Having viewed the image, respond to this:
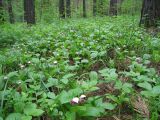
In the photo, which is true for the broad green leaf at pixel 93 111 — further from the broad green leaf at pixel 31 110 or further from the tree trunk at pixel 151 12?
the tree trunk at pixel 151 12

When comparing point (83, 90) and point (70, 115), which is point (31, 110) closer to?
point (70, 115)

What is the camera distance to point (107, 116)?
5.68ft

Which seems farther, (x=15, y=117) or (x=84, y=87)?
(x=84, y=87)

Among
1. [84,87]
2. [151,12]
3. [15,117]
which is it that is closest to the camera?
[15,117]

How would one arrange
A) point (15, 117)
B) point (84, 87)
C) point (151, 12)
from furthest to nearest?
point (151, 12) → point (84, 87) → point (15, 117)

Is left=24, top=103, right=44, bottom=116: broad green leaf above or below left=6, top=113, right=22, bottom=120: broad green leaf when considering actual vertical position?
above

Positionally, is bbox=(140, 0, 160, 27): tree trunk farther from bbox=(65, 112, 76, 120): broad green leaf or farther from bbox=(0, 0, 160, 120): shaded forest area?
bbox=(65, 112, 76, 120): broad green leaf

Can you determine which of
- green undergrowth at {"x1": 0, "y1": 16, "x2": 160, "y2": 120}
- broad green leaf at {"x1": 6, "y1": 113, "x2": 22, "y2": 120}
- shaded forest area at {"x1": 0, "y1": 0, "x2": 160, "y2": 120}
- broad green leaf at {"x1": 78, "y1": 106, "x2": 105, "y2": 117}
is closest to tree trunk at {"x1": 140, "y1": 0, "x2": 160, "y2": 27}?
shaded forest area at {"x1": 0, "y1": 0, "x2": 160, "y2": 120}

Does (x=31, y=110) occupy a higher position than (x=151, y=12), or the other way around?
(x=151, y=12)

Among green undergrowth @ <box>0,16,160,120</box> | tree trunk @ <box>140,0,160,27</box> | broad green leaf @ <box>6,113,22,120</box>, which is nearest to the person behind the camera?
broad green leaf @ <box>6,113,22,120</box>

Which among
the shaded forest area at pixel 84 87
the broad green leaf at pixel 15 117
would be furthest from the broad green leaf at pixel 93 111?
the broad green leaf at pixel 15 117

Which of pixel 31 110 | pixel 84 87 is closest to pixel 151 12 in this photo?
pixel 84 87

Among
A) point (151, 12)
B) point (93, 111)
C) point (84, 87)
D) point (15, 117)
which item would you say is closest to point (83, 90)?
point (84, 87)

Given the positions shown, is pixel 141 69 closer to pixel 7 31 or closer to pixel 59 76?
pixel 59 76
